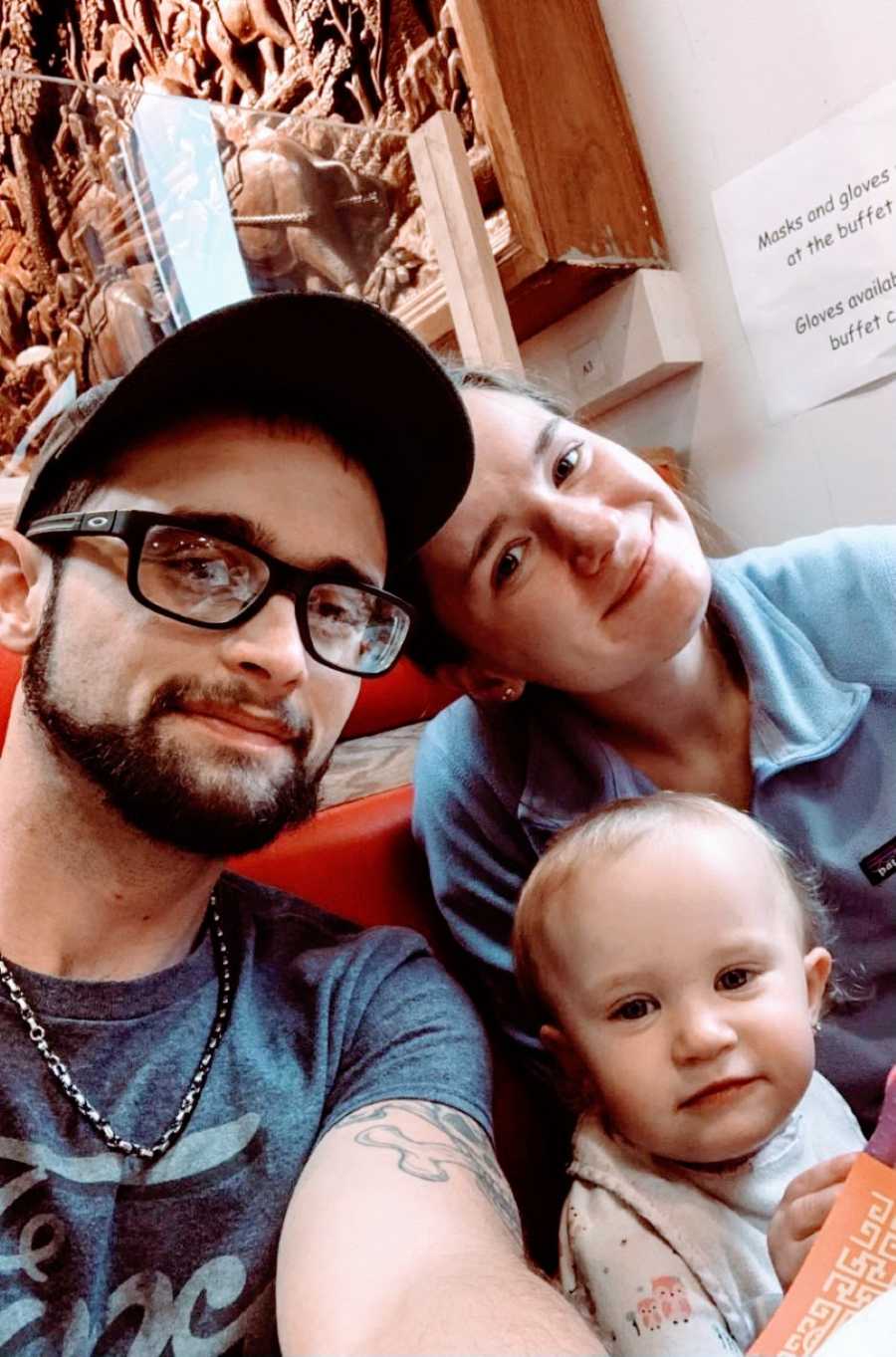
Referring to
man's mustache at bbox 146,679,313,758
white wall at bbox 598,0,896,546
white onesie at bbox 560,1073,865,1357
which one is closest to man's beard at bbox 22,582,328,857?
man's mustache at bbox 146,679,313,758

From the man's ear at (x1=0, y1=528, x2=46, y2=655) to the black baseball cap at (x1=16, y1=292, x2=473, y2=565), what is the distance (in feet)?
0.08

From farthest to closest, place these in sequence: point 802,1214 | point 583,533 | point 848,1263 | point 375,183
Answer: point 375,183 → point 583,533 → point 802,1214 → point 848,1263

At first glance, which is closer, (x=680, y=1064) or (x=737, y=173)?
(x=680, y=1064)

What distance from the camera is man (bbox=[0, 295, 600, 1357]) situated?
792 mm

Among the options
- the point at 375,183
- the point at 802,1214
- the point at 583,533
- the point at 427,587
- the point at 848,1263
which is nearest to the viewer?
the point at 848,1263

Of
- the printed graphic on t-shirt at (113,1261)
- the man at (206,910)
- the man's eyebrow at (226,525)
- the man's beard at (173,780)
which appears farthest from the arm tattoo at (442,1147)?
the man's eyebrow at (226,525)

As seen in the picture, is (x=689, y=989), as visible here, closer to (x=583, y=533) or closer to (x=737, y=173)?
(x=583, y=533)

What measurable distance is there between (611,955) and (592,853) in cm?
10

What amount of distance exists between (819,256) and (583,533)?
93 centimetres

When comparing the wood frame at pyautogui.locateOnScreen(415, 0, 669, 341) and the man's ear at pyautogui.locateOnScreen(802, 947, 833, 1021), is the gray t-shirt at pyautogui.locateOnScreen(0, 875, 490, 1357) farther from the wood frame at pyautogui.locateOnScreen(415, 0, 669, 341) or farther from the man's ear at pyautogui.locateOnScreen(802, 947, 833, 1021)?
the wood frame at pyautogui.locateOnScreen(415, 0, 669, 341)

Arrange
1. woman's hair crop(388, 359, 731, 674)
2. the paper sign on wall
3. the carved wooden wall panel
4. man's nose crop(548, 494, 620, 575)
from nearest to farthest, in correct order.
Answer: man's nose crop(548, 494, 620, 575) → woman's hair crop(388, 359, 731, 674) → the paper sign on wall → the carved wooden wall panel

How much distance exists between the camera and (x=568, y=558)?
111 cm

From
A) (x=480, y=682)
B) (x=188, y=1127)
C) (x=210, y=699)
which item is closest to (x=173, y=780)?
(x=210, y=699)

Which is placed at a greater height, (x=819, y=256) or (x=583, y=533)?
(x=819, y=256)
